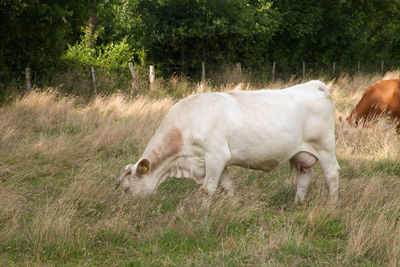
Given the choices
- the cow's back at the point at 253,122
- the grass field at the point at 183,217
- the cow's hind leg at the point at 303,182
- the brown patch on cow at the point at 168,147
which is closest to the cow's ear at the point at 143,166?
the brown patch on cow at the point at 168,147

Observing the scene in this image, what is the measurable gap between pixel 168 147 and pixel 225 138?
2.10 feet

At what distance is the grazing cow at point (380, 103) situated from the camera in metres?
8.24

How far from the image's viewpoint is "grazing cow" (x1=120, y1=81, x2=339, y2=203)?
4703 millimetres

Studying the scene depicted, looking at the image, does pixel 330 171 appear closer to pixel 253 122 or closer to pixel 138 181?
pixel 253 122

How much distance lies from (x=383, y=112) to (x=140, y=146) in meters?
4.64

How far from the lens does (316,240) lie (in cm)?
399

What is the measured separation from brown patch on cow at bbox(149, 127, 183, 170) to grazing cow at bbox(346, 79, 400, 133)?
4736 millimetres

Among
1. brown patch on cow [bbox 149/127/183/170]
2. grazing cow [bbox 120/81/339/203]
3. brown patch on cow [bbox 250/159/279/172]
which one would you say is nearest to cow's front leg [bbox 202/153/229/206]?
grazing cow [bbox 120/81/339/203]

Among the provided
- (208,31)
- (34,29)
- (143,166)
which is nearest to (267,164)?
(143,166)

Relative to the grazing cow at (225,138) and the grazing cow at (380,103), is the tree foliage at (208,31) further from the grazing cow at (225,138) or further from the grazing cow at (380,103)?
the grazing cow at (380,103)

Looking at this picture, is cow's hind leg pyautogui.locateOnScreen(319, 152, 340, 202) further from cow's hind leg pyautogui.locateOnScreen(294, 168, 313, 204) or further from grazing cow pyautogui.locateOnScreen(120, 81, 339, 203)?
cow's hind leg pyautogui.locateOnScreen(294, 168, 313, 204)

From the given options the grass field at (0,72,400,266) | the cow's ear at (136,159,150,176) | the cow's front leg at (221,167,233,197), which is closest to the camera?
the grass field at (0,72,400,266)

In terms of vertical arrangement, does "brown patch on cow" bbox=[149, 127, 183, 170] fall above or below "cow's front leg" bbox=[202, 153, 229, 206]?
above

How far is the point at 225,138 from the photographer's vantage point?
473 cm
